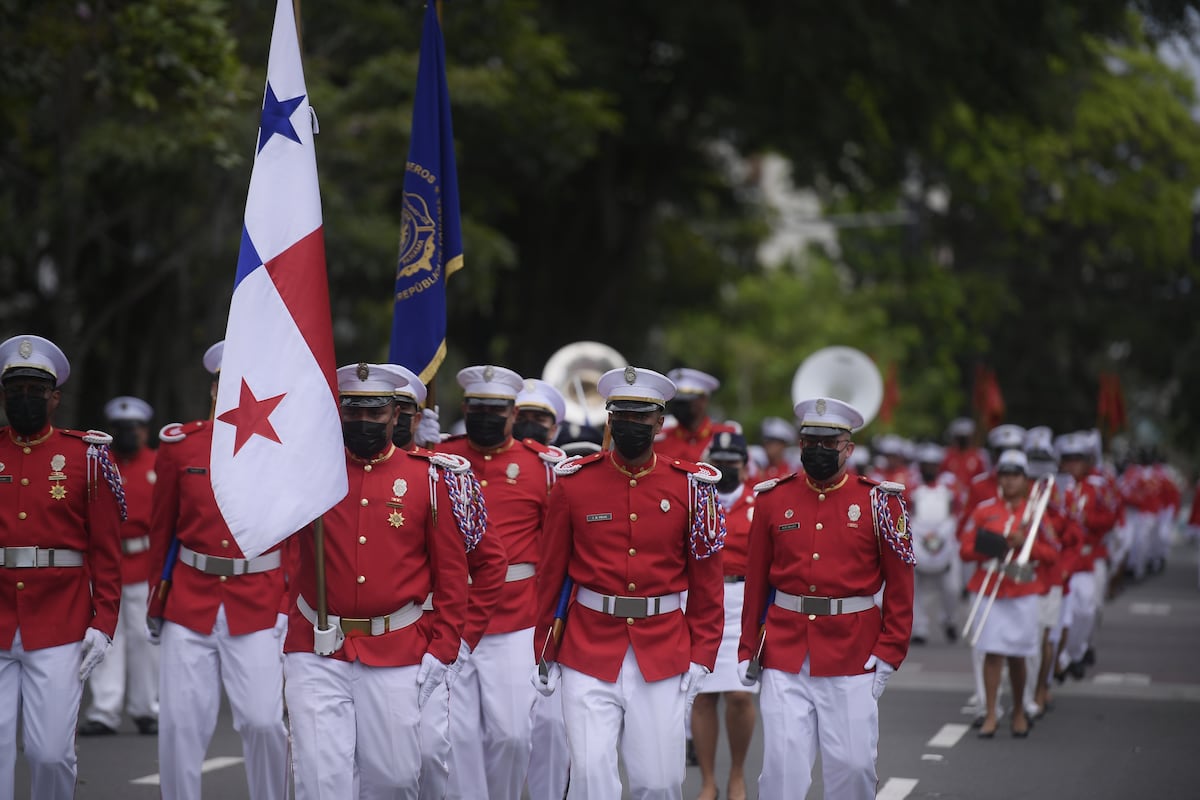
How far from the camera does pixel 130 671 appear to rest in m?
12.8

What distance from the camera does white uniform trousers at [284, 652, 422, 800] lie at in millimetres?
6906

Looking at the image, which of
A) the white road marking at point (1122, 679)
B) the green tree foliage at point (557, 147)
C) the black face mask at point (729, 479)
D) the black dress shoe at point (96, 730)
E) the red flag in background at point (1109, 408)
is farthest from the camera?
the red flag in background at point (1109, 408)

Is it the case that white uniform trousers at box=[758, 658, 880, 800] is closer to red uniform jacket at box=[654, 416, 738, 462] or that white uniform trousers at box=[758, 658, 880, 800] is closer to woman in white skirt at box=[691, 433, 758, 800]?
woman in white skirt at box=[691, 433, 758, 800]

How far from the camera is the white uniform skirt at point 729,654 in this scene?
10.2 meters

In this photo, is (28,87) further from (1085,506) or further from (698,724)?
(1085,506)

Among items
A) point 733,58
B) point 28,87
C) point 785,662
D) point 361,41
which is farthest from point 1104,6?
point 785,662

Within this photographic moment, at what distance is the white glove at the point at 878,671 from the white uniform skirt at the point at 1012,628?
509cm

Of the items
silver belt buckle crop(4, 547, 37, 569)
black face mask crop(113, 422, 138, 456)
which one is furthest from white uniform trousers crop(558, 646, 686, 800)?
black face mask crop(113, 422, 138, 456)

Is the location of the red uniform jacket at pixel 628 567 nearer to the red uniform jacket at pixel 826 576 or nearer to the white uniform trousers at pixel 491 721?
the red uniform jacket at pixel 826 576

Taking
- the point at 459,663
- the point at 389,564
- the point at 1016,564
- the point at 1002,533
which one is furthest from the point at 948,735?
the point at 389,564

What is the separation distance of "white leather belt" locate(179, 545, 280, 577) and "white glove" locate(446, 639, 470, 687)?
1.42m

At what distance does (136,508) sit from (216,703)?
16.0ft

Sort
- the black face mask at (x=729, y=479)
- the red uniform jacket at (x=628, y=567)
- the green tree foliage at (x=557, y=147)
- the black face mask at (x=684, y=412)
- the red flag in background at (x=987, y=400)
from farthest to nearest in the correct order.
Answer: the red flag in background at (x=987, y=400)
the green tree foliage at (x=557, y=147)
the black face mask at (x=684, y=412)
the black face mask at (x=729, y=479)
the red uniform jacket at (x=628, y=567)

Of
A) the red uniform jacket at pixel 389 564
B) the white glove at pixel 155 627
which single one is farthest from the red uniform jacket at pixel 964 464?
the red uniform jacket at pixel 389 564
